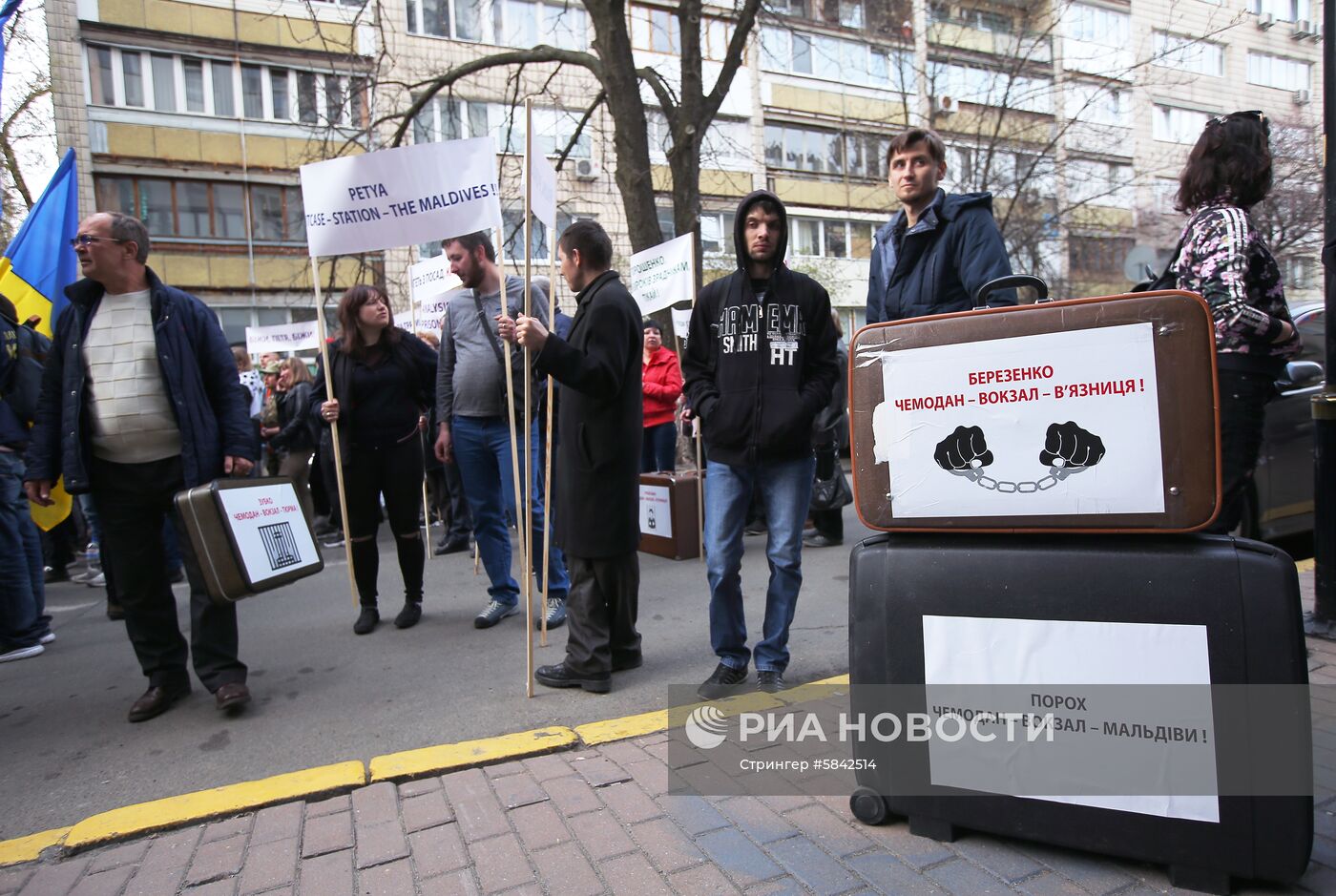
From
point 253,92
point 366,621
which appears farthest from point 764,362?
point 253,92

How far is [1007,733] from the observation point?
7.15 ft

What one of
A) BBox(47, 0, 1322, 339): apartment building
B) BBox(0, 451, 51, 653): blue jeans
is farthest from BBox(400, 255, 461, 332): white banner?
BBox(47, 0, 1322, 339): apartment building

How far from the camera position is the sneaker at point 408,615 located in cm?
501

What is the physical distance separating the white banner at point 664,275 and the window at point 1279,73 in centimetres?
3770

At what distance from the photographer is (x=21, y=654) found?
4.80 meters

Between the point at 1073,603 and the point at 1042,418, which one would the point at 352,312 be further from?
the point at 1073,603

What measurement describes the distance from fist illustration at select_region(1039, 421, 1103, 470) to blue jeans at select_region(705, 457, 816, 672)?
4.93 feet

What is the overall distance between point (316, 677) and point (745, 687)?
2076mm

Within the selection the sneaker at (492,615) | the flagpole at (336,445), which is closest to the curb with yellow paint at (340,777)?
the sneaker at (492,615)

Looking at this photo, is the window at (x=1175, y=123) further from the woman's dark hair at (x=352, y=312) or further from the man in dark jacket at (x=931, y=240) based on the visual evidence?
the woman's dark hair at (x=352, y=312)

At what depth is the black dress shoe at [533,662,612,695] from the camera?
3.67m

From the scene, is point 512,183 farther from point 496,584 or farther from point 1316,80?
point 1316,80

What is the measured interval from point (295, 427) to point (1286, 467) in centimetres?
808

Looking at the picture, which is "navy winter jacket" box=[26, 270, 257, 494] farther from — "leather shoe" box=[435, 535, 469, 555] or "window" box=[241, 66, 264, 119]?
"window" box=[241, 66, 264, 119]
